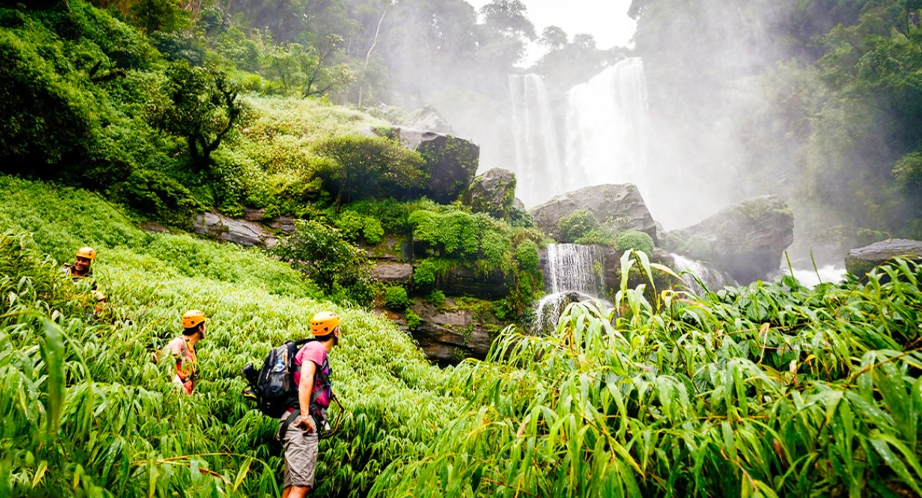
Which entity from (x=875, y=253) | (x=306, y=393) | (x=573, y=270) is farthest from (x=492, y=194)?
(x=875, y=253)

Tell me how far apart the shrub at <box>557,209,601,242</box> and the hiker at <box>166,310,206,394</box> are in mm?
14344

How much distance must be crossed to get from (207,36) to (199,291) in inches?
977

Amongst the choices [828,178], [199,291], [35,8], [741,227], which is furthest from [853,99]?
[35,8]

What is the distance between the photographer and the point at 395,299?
10281mm

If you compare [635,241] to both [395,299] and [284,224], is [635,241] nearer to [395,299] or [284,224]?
[395,299]

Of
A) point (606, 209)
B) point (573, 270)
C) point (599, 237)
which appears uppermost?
point (606, 209)

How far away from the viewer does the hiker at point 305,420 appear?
2473 millimetres

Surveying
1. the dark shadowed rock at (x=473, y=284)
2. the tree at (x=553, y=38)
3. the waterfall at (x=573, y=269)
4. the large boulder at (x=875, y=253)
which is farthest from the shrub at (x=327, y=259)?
the tree at (x=553, y=38)

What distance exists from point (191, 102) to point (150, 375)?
10025 mm

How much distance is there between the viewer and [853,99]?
20312 millimetres

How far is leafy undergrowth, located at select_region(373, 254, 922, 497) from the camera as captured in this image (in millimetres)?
846

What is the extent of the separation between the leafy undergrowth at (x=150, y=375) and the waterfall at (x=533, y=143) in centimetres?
2426

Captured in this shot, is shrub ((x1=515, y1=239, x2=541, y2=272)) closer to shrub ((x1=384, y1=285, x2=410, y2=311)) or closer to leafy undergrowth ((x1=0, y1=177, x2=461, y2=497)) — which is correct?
shrub ((x1=384, y1=285, x2=410, y2=311))

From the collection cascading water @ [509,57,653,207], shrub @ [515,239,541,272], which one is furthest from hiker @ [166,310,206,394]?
cascading water @ [509,57,653,207]
